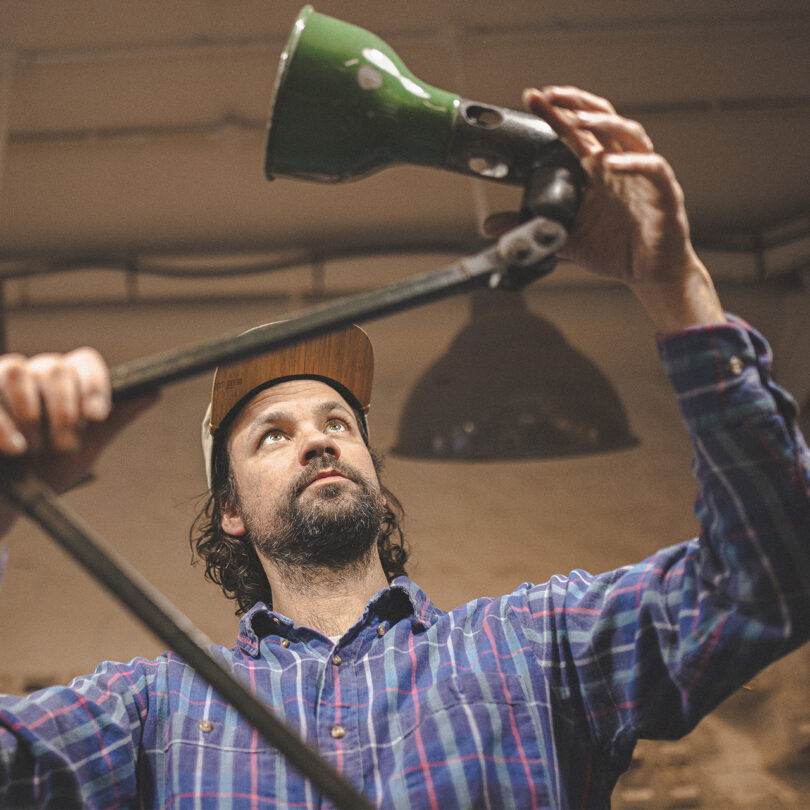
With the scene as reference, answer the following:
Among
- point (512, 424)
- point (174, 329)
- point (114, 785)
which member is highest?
point (174, 329)

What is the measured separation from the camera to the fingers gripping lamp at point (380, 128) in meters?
1.00

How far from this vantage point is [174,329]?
4891mm

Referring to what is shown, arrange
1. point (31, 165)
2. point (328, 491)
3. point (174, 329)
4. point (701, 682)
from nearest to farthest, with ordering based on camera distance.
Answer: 1. point (701, 682)
2. point (328, 491)
3. point (31, 165)
4. point (174, 329)

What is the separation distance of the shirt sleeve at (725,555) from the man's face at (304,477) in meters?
0.62

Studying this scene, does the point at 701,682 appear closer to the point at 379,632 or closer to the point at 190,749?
the point at 379,632

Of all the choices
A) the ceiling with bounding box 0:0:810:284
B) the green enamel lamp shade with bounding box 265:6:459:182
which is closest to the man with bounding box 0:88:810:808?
the green enamel lamp shade with bounding box 265:6:459:182

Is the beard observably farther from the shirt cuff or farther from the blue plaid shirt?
the shirt cuff

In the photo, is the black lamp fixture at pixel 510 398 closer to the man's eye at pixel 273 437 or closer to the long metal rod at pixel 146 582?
the man's eye at pixel 273 437

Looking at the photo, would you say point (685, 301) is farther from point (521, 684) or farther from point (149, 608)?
point (149, 608)

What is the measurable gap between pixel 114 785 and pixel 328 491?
0.62m

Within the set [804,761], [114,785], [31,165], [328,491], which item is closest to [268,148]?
[328,491]

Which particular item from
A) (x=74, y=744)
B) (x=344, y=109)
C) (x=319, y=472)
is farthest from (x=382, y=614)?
(x=344, y=109)

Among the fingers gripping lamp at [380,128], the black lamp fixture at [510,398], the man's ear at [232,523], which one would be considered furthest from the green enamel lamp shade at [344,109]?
the black lamp fixture at [510,398]

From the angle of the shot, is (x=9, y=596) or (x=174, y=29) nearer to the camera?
(x=174, y=29)
